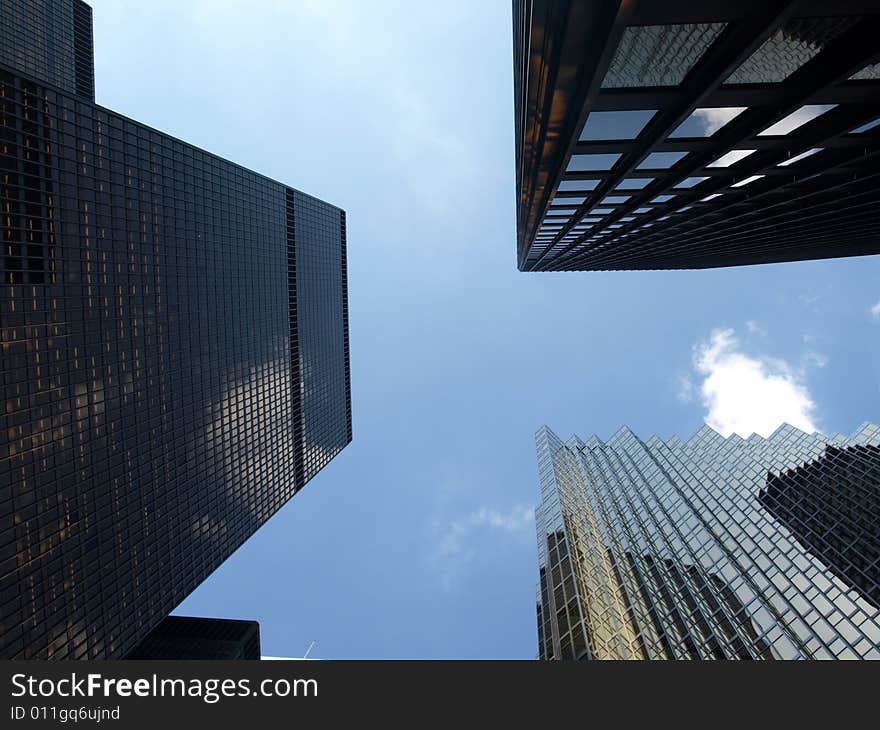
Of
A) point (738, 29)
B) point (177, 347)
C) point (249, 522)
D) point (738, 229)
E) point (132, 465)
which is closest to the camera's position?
point (738, 29)

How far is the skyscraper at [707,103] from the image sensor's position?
1078 centimetres

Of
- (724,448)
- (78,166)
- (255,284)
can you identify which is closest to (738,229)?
(724,448)

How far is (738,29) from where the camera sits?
10875 millimetres

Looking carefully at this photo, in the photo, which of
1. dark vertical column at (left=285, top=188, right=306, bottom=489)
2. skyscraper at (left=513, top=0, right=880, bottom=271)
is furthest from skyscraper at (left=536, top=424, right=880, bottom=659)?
dark vertical column at (left=285, top=188, right=306, bottom=489)

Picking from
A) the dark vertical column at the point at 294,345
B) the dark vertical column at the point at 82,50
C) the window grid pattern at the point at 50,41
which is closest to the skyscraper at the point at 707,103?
the dark vertical column at the point at 294,345

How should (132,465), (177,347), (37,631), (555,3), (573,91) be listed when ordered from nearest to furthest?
(555,3), (573,91), (37,631), (132,465), (177,347)

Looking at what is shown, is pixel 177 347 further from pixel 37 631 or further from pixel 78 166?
pixel 37 631

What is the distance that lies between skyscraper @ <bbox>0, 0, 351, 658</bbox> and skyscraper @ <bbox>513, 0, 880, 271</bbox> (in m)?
58.6

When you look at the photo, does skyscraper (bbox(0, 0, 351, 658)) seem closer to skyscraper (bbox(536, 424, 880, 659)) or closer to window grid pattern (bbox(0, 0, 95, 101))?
window grid pattern (bbox(0, 0, 95, 101))

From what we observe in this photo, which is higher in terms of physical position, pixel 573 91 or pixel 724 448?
pixel 573 91

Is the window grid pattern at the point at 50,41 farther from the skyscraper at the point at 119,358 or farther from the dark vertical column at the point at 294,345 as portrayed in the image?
the dark vertical column at the point at 294,345

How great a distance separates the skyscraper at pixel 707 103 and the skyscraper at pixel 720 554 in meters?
33.4

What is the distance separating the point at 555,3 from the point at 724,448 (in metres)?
93.2

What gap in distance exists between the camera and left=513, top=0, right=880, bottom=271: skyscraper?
10.8 meters
